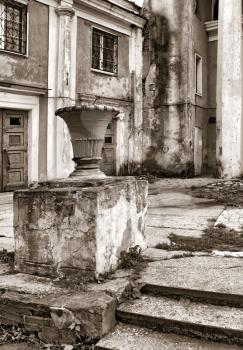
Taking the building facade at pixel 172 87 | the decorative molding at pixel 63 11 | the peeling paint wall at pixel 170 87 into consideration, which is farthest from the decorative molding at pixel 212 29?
the decorative molding at pixel 63 11

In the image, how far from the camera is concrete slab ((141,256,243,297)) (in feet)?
11.9

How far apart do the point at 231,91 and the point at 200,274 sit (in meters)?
10.6

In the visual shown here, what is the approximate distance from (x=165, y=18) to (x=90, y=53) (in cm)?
431

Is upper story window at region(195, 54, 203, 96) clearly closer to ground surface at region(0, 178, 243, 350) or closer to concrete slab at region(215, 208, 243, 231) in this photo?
concrete slab at region(215, 208, 243, 231)

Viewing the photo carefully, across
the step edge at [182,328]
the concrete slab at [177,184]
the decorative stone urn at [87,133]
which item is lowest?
the step edge at [182,328]

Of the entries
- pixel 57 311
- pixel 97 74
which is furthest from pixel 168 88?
pixel 57 311

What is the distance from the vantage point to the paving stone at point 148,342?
2979 millimetres

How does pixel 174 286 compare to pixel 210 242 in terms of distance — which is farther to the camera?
pixel 210 242

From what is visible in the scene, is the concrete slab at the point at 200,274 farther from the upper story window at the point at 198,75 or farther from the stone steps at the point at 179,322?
the upper story window at the point at 198,75

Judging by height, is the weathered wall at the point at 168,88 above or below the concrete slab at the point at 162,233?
above

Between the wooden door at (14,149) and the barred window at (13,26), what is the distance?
169 centimetres

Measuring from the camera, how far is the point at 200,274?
3.98m

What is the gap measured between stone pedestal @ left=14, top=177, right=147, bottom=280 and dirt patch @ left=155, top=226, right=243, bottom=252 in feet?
3.63

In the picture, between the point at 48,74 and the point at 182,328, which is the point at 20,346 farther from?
the point at 48,74
